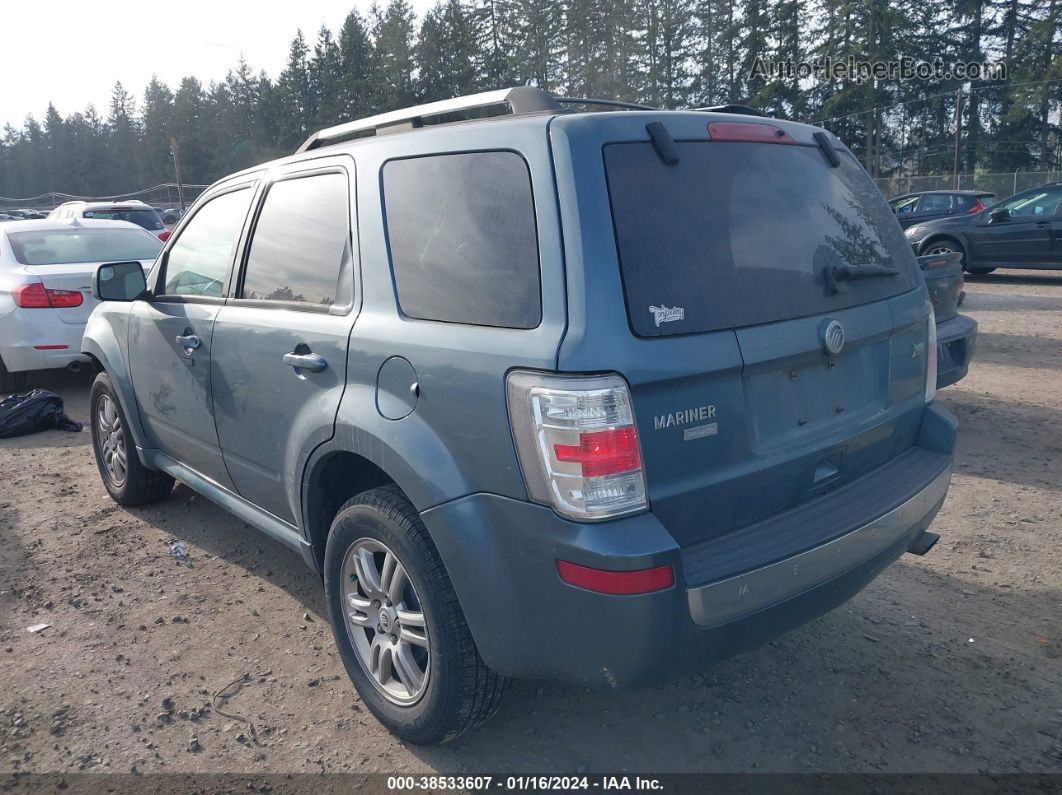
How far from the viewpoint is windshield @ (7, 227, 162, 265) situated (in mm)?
8109

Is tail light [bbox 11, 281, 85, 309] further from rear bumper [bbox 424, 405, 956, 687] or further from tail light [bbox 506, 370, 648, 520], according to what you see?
tail light [bbox 506, 370, 648, 520]

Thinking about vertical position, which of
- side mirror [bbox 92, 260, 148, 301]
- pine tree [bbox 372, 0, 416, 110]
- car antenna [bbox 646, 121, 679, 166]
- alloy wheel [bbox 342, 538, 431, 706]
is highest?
pine tree [bbox 372, 0, 416, 110]

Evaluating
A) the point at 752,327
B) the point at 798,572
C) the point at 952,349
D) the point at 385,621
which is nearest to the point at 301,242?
the point at 385,621

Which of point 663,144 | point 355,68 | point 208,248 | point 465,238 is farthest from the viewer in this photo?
point 355,68

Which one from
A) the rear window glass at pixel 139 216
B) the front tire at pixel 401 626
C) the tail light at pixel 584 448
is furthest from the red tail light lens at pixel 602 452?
the rear window glass at pixel 139 216

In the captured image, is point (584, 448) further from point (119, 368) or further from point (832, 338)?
point (119, 368)

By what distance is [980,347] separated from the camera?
903cm

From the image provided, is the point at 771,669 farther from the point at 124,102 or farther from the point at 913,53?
the point at 124,102

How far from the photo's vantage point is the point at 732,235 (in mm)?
2543

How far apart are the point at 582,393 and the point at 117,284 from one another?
3223 millimetres

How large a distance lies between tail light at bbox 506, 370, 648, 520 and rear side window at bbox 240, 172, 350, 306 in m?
1.19

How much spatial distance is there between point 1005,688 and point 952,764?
552 millimetres

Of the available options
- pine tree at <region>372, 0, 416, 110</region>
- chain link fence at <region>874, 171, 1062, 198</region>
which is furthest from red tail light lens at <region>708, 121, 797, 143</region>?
pine tree at <region>372, 0, 416, 110</region>

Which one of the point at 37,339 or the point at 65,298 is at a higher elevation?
the point at 65,298
